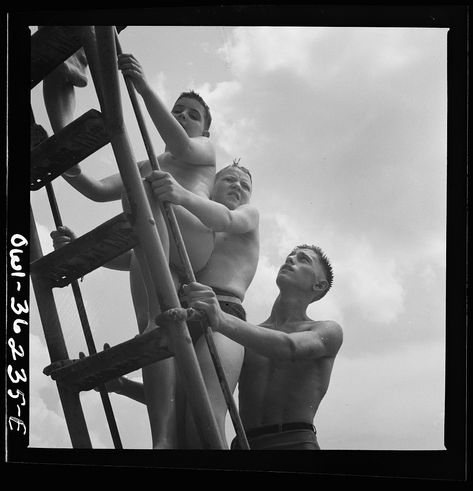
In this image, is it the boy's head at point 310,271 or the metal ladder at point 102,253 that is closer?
the metal ladder at point 102,253

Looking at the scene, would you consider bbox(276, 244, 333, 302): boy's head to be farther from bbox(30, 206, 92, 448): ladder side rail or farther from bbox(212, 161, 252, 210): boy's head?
bbox(30, 206, 92, 448): ladder side rail

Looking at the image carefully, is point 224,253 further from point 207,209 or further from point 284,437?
point 284,437

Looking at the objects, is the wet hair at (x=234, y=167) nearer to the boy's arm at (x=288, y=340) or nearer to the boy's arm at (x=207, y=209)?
the boy's arm at (x=207, y=209)

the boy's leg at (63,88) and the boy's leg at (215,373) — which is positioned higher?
the boy's leg at (63,88)

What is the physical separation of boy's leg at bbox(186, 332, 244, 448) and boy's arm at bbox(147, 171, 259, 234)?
0.58m

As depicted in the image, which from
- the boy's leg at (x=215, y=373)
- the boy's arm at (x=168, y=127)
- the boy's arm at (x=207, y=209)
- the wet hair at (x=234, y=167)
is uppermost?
the boy's arm at (x=168, y=127)

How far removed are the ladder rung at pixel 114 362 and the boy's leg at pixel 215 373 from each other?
0.78 ft

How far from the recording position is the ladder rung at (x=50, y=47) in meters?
9.45

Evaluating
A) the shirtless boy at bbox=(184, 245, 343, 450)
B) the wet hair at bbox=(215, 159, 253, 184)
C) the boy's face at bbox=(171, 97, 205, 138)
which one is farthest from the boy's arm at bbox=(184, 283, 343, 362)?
the boy's face at bbox=(171, 97, 205, 138)

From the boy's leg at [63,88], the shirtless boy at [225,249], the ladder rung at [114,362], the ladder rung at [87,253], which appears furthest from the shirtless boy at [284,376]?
the boy's leg at [63,88]

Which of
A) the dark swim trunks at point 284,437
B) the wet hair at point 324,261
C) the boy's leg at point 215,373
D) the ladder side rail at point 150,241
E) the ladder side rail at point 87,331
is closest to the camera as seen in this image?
the ladder side rail at point 150,241

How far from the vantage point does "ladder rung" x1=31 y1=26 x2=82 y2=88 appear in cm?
945
